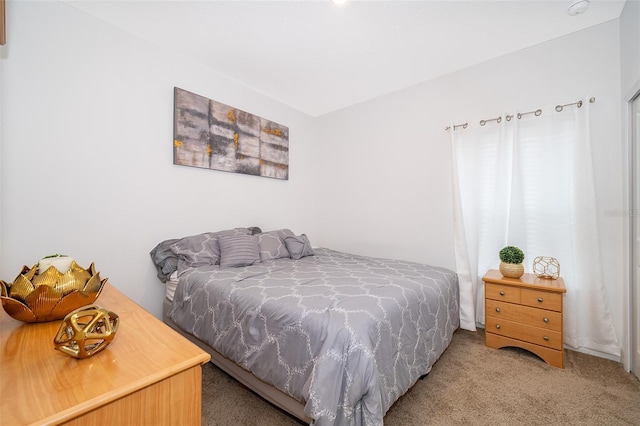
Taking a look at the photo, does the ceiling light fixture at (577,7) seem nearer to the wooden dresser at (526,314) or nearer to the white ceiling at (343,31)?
the white ceiling at (343,31)

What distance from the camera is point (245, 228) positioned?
3010 mm

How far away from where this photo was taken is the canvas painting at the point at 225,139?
258 centimetres

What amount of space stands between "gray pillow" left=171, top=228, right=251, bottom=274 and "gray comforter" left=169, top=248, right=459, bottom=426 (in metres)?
0.13

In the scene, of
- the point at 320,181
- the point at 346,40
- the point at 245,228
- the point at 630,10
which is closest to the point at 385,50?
the point at 346,40

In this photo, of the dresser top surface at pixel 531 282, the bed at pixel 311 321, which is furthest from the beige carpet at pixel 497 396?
the dresser top surface at pixel 531 282

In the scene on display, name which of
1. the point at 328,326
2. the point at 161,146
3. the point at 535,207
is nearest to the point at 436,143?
the point at 535,207

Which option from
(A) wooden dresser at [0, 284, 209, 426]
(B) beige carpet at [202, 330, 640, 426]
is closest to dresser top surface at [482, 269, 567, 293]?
(B) beige carpet at [202, 330, 640, 426]

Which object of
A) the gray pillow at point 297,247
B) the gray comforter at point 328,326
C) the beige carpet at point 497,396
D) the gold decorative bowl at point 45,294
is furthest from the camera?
the gray pillow at point 297,247

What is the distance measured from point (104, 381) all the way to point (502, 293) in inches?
101

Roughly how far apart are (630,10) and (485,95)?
99cm

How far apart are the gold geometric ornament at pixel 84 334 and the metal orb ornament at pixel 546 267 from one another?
2895mm

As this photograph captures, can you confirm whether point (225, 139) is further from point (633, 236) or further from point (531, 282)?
point (633, 236)

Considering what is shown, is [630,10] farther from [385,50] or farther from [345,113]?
[345,113]

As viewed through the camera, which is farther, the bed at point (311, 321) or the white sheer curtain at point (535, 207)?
the white sheer curtain at point (535, 207)
